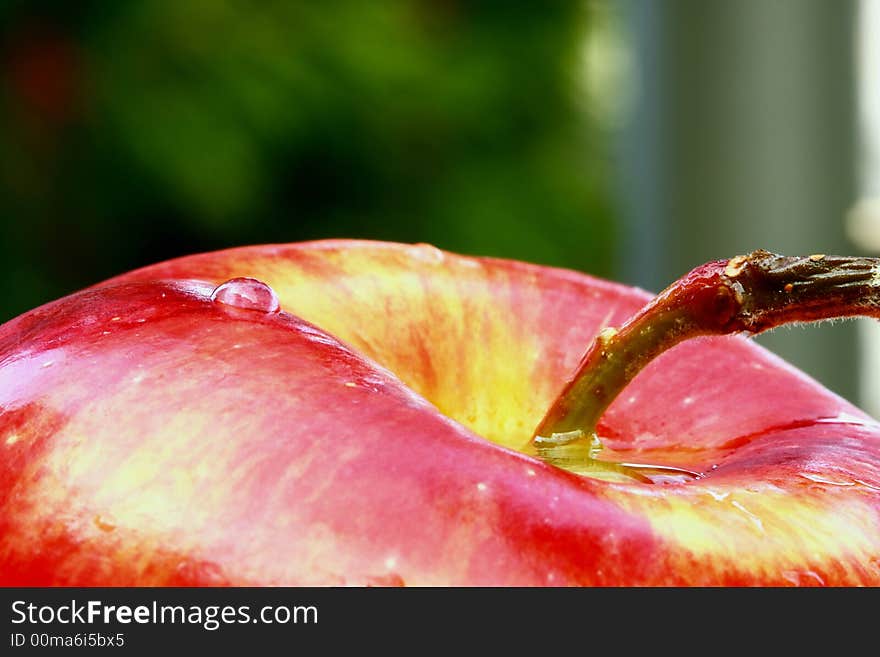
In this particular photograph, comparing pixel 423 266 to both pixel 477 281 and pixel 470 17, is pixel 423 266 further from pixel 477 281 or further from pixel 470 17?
pixel 470 17

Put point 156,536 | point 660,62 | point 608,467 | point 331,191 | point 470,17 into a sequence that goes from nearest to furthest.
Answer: point 156,536 < point 608,467 < point 660,62 < point 331,191 < point 470,17

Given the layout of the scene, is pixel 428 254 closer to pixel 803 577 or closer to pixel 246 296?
pixel 246 296

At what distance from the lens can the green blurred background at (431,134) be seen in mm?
2043

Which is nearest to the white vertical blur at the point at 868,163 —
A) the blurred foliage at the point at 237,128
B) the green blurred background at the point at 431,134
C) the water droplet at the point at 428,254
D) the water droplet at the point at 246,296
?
the green blurred background at the point at 431,134

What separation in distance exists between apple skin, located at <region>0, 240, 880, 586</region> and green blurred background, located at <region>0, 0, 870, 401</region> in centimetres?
156

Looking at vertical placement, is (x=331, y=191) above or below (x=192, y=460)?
above

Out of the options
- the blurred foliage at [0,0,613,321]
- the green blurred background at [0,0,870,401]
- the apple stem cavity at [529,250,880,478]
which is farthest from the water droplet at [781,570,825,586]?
Answer: the blurred foliage at [0,0,613,321]

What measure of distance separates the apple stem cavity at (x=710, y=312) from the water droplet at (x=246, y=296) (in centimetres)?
11

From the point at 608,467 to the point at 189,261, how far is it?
0.18 meters

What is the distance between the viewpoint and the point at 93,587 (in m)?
0.35

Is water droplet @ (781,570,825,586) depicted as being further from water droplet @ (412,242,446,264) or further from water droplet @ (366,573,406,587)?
water droplet @ (412,242,446,264)

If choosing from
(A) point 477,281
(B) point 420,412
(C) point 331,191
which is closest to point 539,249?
(C) point 331,191

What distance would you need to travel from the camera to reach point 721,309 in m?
0.45

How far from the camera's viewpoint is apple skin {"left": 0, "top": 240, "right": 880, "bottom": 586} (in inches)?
13.6
